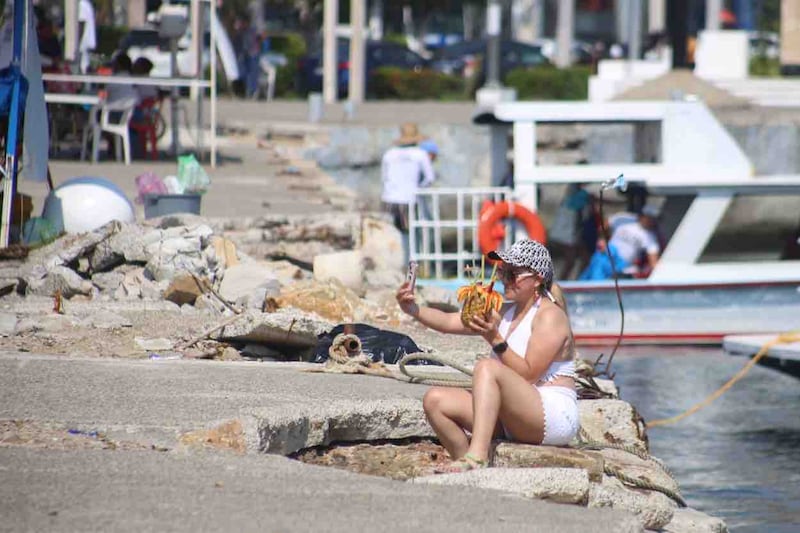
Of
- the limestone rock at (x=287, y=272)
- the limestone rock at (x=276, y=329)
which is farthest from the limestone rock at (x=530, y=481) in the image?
the limestone rock at (x=287, y=272)

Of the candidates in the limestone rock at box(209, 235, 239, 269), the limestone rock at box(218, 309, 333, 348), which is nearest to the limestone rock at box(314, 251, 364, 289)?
the limestone rock at box(209, 235, 239, 269)

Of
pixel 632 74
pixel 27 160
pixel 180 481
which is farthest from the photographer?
pixel 632 74

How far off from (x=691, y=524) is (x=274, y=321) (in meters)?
2.80

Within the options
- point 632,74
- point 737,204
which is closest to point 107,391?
point 737,204

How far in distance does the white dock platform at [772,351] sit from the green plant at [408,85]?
2148 centimetres

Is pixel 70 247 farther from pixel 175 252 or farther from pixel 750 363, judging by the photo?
pixel 750 363

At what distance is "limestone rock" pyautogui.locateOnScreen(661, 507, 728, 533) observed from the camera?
614 cm

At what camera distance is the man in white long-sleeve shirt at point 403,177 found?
1633 cm

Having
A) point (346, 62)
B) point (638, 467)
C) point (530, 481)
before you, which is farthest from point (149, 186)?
point (346, 62)

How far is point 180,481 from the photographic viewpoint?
4.97 meters

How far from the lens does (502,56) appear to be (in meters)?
38.8

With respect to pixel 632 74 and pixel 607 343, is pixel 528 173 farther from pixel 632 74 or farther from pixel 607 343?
pixel 632 74

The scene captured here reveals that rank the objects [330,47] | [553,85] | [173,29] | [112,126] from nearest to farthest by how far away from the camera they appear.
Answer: [173,29]
[112,126]
[330,47]
[553,85]

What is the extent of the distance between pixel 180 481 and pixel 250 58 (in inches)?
1014
